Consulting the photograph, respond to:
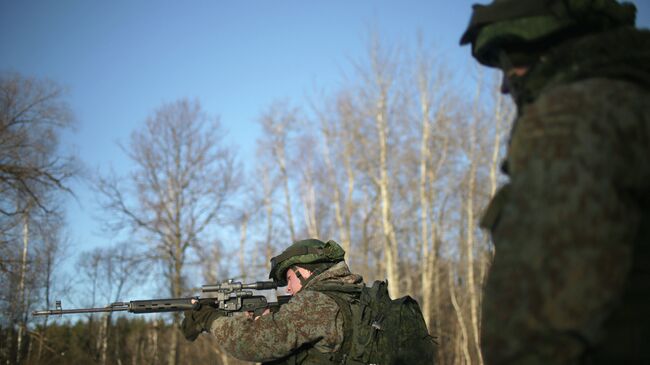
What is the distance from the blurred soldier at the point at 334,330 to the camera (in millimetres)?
4293

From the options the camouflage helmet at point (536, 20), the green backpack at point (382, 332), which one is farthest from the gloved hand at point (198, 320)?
the camouflage helmet at point (536, 20)

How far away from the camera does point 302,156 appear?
87.2ft

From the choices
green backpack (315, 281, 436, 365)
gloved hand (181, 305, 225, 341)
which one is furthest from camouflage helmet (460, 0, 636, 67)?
gloved hand (181, 305, 225, 341)

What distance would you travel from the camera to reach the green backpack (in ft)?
14.1

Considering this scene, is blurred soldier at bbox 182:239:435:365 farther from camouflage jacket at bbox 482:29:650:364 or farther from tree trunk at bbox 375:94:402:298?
tree trunk at bbox 375:94:402:298

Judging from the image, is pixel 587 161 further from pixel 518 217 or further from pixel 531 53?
pixel 531 53

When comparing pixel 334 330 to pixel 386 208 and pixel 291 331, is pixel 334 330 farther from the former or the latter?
pixel 386 208

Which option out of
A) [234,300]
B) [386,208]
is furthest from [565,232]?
[386,208]

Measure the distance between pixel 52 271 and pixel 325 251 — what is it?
20.5 metres

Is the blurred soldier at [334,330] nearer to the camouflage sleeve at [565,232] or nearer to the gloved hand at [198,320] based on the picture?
the gloved hand at [198,320]

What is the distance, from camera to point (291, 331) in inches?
169

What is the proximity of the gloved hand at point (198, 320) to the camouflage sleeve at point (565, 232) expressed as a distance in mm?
4000

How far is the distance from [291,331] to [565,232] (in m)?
3.14

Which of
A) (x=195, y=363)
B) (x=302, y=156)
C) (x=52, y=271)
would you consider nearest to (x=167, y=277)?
(x=52, y=271)
